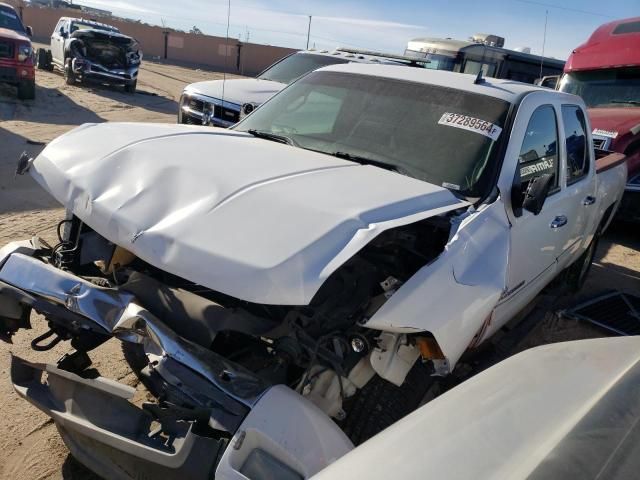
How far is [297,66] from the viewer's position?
8.88 metres

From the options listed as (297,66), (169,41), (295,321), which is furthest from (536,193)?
(169,41)

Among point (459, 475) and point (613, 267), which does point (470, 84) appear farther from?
point (613, 267)

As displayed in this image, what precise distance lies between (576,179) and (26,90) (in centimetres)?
1117

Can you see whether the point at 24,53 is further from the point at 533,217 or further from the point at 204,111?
the point at 533,217

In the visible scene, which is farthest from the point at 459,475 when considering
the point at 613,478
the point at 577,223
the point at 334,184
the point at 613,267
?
the point at 613,267

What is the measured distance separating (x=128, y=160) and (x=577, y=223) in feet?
10.9

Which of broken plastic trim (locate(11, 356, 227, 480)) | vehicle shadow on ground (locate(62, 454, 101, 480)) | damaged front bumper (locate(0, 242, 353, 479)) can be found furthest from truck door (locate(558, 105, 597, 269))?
vehicle shadow on ground (locate(62, 454, 101, 480))

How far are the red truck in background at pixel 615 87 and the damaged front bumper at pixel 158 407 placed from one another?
280 inches

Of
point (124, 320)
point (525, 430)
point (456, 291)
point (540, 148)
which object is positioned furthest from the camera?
point (540, 148)

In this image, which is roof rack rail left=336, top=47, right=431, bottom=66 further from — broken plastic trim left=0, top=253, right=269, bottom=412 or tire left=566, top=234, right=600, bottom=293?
broken plastic trim left=0, top=253, right=269, bottom=412

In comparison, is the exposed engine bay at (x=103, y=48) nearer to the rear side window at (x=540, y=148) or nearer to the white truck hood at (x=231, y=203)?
the white truck hood at (x=231, y=203)

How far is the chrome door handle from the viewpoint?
141 inches

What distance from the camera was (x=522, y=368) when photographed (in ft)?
5.79

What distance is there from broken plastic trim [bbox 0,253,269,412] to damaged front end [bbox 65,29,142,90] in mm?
13622
